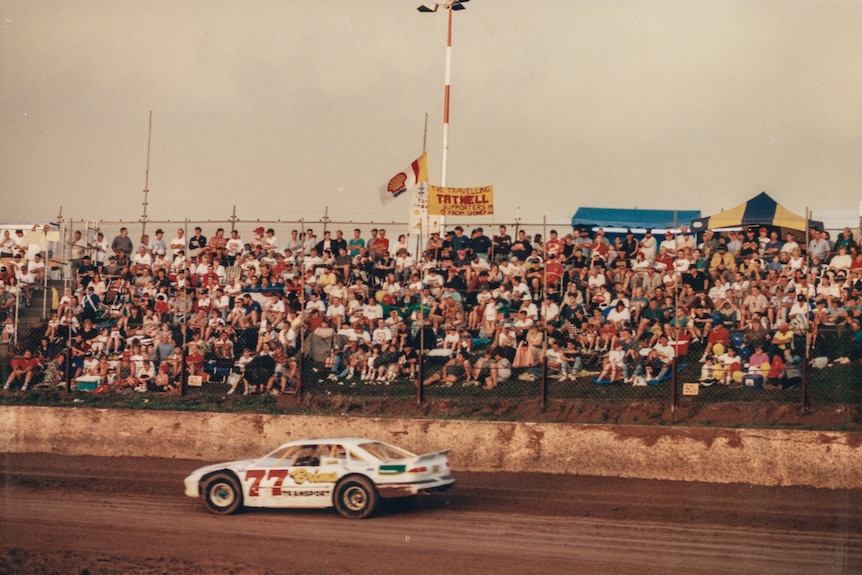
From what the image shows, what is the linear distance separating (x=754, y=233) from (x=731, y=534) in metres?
8.88

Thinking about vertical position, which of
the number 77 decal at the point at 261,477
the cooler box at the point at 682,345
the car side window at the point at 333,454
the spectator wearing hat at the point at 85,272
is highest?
the spectator wearing hat at the point at 85,272

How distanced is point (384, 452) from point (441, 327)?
5.26 meters

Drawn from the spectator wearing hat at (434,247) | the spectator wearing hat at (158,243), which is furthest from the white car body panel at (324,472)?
the spectator wearing hat at (158,243)

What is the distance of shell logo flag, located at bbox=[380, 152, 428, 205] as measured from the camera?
82.3 feet

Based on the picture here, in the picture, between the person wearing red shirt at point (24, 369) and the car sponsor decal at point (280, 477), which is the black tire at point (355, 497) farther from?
the person wearing red shirt at point (24, 369)

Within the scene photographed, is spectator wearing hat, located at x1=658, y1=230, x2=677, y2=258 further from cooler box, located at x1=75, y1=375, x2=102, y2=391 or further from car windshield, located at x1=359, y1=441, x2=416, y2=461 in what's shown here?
cooler box, located at x1=75, y1=375, x2=102, y2=391

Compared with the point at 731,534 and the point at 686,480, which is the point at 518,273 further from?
the point at 731,534

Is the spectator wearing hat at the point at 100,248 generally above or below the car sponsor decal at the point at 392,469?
above

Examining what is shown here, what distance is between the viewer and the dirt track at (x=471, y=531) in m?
12.3

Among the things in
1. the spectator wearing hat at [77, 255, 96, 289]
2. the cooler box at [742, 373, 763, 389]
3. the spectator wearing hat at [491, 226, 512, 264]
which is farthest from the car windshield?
the spectator wearing hat at [77, 255, 96, 289]

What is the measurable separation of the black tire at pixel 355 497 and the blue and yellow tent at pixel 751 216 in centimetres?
1209

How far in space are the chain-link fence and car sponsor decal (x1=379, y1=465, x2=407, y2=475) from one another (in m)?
4.70

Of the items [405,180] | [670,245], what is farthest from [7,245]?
[670,245]

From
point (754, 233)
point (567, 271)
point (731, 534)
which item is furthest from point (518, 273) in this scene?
point (731, 534)
